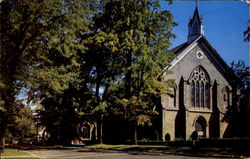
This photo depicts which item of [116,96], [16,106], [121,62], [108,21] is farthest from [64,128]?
[16,106]

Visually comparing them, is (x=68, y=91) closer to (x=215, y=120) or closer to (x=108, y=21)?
(x=108, y=21)

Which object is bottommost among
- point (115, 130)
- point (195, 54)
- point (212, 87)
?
point (115, 130)

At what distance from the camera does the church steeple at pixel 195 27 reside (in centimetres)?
4556

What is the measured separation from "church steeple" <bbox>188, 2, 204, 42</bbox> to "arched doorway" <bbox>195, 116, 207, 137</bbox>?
14273mm

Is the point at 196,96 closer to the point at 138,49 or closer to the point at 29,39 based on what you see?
the point at 138,49

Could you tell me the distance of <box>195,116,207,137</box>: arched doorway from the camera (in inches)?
1479

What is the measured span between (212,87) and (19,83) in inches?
1239

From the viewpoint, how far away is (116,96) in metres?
27.1

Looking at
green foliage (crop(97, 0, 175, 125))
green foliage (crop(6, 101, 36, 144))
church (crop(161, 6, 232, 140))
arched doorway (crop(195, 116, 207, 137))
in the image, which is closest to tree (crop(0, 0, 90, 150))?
green foliage (crop(6, 101, 36, 144))

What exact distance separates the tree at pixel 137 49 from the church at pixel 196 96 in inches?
Answer: 353

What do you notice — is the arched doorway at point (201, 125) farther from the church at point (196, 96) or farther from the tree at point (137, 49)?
the tree at point (137, 49)

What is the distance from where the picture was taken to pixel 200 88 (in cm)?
3956

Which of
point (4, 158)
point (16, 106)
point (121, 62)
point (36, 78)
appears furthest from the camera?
point (121, 62)

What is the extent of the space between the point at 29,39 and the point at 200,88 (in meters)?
29.3
